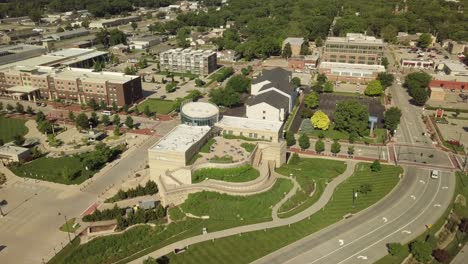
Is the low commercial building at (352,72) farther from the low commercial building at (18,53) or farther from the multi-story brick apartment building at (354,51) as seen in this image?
the low commercial building at (18,53)

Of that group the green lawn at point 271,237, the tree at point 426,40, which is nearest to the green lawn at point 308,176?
the green lawn at point 271,237

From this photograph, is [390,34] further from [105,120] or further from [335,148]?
[105,120]

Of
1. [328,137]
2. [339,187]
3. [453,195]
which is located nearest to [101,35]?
[328,137]

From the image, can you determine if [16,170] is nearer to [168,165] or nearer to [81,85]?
[168,165]

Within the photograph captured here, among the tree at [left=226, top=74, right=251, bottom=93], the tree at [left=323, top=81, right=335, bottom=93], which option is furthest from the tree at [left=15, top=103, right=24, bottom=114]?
the tree at [left=323, top=81, right=335, bottom=93]

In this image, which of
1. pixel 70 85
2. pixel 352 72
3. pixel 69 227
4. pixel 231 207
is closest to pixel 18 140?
pixel 70 85
